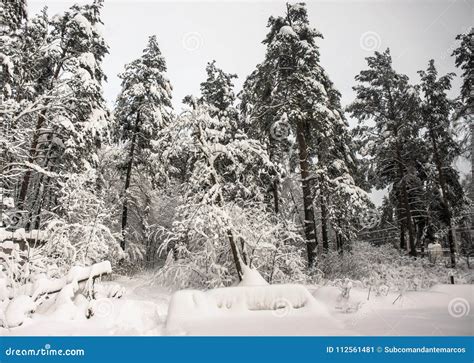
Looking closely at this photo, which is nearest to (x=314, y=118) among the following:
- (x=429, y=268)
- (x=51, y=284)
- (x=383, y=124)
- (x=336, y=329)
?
(x=383, y=124)

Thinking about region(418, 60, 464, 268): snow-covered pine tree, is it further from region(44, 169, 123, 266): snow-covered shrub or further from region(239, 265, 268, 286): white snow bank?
region(44, 169, 123, 266): snow-covered shrub

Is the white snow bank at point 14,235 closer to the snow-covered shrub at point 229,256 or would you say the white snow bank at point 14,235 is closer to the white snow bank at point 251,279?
the snow-covered shrub at point 229,256

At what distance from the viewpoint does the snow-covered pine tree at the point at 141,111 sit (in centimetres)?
1903

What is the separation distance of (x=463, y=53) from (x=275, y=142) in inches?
450

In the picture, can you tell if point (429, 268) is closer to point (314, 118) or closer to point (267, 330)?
point (314, 118)

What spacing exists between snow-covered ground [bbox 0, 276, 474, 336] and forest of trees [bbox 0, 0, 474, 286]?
11.0 ft

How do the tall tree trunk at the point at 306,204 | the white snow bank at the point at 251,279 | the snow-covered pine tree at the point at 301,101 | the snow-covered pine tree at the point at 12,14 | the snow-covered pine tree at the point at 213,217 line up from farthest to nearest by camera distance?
1. the snow-covered pine tree at the point at 301,101
2. the tall tree trunk at the point at 306,204
3. the snow-covered pine tree at the point at 12,14
4. the snow-covered pine tree at the point at 213,217
5. the white snow bank at the point at 251,279

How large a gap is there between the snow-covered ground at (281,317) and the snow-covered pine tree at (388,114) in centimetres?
1187

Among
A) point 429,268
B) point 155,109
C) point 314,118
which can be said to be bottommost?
point 429,268

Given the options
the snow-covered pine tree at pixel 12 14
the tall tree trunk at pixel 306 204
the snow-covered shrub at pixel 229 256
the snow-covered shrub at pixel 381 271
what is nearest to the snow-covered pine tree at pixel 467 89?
the snow-covered shrub at pixel 381 271

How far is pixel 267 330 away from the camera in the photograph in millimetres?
5633

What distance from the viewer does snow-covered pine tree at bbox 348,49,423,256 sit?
60.5 ft

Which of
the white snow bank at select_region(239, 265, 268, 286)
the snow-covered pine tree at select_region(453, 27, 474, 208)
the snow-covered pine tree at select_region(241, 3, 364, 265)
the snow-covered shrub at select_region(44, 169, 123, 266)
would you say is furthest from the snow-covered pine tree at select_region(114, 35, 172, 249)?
the snow-covered pine tree at select_region(453, 27, 474, 208)

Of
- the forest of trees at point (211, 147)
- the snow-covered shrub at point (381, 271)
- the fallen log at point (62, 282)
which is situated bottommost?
the snow-covered shrub at point (381, 271)
